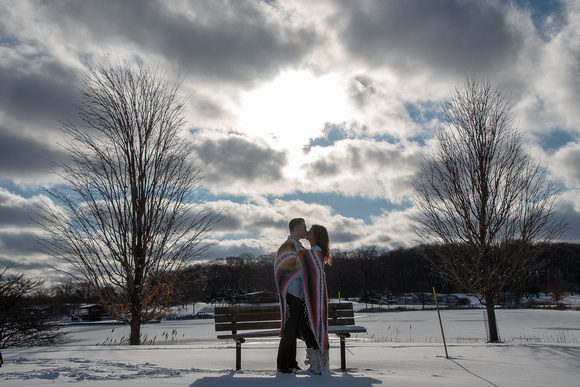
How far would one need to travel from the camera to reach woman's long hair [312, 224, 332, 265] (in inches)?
175

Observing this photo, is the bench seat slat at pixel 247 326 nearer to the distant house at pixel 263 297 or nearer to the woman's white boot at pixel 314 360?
the woman's white boot at pixel 314 360

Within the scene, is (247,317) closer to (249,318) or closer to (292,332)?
(249,318)

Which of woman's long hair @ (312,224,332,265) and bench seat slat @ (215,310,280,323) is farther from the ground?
woman's long hair @ (312,224,332,265)

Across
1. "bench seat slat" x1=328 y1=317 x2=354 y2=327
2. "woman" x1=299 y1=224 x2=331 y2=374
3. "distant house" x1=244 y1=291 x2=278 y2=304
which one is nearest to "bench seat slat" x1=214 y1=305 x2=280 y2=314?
"bench seat slat" x1=328 y1=317 x2=354 y2=327

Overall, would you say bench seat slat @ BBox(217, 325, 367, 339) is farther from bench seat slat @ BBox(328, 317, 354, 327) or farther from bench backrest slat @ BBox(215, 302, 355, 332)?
bench seat slat @ BBox(328, 317, 354, 327)

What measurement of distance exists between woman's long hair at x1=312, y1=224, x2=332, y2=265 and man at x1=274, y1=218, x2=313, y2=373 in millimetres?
256

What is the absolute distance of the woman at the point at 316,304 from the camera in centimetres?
420

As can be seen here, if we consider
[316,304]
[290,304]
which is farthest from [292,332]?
[316,304]

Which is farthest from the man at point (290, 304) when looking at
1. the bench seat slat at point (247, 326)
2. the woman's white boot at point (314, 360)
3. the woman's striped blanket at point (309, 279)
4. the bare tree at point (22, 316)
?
the bare tree at point (22, 316)

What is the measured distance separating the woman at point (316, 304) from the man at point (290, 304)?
0.07 metres

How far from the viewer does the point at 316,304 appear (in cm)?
427

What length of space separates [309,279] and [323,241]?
0.46 metres

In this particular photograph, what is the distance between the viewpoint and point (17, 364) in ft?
14.4

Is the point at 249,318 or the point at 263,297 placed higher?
the point at 249,318
